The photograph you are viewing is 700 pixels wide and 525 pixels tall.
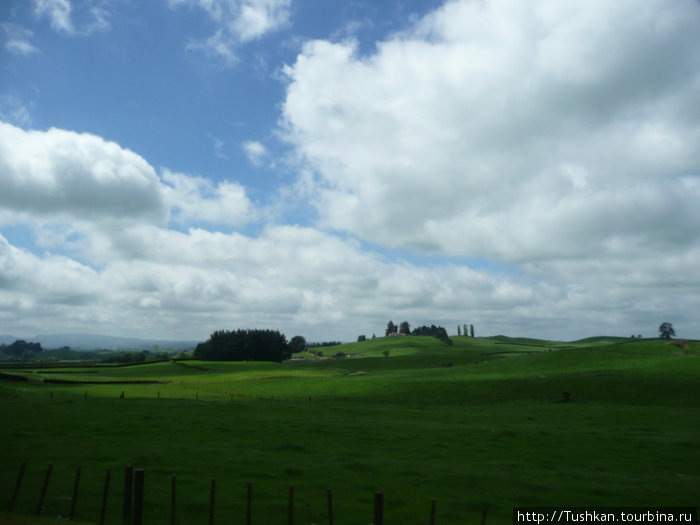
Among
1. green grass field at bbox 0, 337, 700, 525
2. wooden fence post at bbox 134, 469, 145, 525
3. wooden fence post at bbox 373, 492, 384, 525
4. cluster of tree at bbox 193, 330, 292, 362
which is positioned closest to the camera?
wooden fence post at bbox 373, 492, 384, 525

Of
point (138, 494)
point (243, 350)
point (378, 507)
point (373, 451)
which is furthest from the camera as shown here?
point (243, 350)

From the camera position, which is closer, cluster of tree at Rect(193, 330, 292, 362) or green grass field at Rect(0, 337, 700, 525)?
green grass field at Rect(0, 337, 700, 525)

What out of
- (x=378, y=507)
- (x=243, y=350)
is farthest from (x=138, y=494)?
(x=243, y=350)

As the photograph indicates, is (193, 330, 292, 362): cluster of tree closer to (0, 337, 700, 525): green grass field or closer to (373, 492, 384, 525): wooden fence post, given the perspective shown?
(0, 337, 700, 525): green grass field

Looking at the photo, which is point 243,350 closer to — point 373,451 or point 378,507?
point 373,451

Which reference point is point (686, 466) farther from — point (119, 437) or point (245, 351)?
point (245, 351)

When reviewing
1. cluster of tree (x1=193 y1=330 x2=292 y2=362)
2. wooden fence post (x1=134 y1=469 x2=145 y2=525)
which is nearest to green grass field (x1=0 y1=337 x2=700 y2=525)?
wooden fence post (x1=134 y1=469 x2=145 y2=525)

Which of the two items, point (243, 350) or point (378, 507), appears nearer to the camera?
point (378, 507)

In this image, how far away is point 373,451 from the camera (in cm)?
3152

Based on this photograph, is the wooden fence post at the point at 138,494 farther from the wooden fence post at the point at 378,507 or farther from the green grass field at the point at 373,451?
the wooden fence post at the point at 378,507

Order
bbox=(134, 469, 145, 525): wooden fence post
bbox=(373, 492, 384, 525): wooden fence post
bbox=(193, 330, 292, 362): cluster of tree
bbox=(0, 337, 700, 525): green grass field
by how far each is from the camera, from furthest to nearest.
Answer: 1. bbox=(193, 330, 292, 362): cluster of tree
2. bbox=(0, 337, 700, 525): green grass field
3. bbox=(134, 469, 145, 525): wooden fence post
4. bbox=(373, 492, 384, 525): wooden fence post

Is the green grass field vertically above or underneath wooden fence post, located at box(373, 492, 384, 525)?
underneath

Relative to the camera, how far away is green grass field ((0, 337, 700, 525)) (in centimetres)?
2042

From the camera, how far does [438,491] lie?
872 inches
